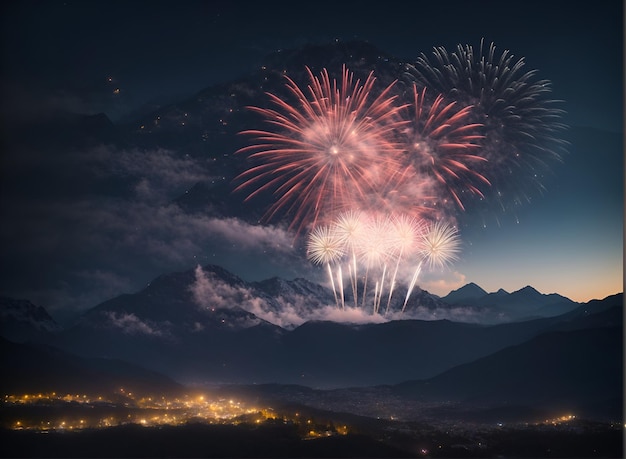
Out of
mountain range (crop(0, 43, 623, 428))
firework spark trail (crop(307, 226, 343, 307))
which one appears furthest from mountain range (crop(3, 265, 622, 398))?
firework spark trail (crop(307, 226, 343, 307))

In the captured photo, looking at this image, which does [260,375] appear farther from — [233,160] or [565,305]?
[565,305]

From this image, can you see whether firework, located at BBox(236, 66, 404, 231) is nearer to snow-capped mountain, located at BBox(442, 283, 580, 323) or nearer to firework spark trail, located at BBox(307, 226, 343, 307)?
firework spark trail, located at BBox(307, 226, 343, 307)

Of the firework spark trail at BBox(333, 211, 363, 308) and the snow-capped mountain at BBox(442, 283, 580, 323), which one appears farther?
the snow-capped mountain at BBox(442, 283, 580, 323)

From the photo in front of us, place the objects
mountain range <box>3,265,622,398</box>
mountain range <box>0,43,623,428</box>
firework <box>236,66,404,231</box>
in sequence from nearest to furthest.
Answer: firework <box>236,66,404,231</box> → mountain range <box>0,43,623,428</box> → mountain range <box>3,265,622,398</box>

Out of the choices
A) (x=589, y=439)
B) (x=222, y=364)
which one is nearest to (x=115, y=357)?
(x=222, y=364)

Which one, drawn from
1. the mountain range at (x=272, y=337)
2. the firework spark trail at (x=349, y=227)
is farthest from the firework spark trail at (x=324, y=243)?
the mountain range at (x=272, y=337)

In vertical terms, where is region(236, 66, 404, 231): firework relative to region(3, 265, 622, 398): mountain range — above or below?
above

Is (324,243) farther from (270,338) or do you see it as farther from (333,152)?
(270,338)

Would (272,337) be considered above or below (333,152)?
below

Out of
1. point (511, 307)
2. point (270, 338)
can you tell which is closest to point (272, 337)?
point (270, 338)

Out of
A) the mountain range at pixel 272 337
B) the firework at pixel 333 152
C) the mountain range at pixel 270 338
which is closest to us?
the firework at pixel 333 152

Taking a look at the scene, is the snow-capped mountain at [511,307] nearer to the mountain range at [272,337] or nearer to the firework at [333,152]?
the mountain range at [272,337]
